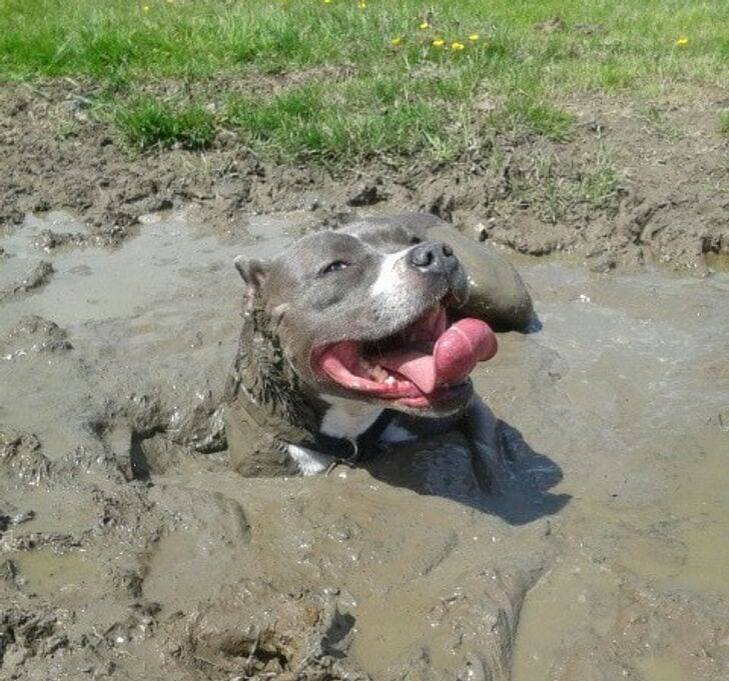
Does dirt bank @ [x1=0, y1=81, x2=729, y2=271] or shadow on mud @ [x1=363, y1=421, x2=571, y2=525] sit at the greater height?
shadow on mud @ [x1=363, y1=421, x2=571, y2=525]

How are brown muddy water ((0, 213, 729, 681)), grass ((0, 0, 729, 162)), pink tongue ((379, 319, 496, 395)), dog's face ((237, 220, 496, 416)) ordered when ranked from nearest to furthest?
brown muddy water ((0, 213, 729, 681)), pink tongue ((379, 319, 496, 395)), dog's face ((237, 220, 496, 416)), grass ((0, 0, 729, 162))

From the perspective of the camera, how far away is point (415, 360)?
16.1 feet

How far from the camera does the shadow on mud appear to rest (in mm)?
5242

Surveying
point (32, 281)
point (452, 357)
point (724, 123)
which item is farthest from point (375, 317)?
point (724, 123)

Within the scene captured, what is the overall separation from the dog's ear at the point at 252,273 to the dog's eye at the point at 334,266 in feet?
1.27

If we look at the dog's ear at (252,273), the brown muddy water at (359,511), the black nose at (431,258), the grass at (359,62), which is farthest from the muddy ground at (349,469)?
the black nose at (431,258)

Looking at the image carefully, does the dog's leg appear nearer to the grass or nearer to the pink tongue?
the pink tongue

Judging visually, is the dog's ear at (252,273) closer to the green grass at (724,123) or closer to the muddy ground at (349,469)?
the muddy ground at (349,469)

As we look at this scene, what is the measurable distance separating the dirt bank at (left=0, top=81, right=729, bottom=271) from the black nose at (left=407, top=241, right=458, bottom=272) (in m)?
2.94

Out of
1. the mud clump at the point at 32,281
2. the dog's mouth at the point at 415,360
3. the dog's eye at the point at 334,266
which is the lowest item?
the mud clump at the point at 32,281

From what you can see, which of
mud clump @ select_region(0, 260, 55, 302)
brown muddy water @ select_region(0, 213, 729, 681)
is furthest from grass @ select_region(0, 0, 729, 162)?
mud clump @ select_region(0, 260, 55, 302)

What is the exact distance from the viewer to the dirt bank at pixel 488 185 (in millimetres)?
7777

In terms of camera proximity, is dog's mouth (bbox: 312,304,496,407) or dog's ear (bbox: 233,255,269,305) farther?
dog's ear (bbox: 233,255,269,305)

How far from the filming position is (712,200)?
310 inches
